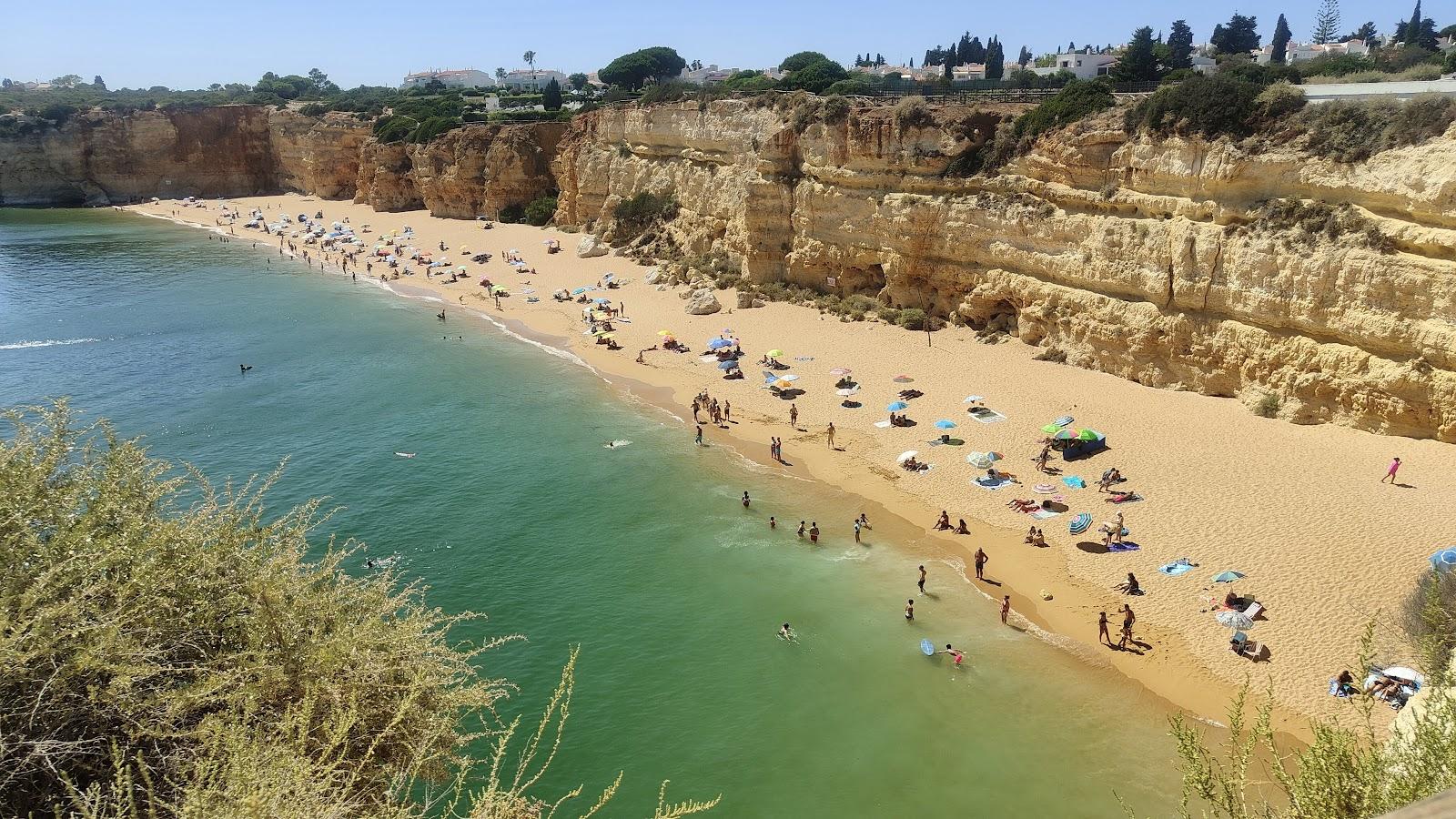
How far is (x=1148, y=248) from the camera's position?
86.4 feet

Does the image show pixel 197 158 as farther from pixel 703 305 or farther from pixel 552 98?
pixel 703 305

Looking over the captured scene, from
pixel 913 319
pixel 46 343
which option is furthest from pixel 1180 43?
pixel 46 343

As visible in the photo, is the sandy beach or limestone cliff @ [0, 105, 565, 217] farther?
limestone cliff @ [0, 105, 565, 217]

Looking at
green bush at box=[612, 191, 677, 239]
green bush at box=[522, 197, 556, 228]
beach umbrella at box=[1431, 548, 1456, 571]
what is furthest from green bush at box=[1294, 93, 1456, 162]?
green bush at box=[522, 197, 556, 228]

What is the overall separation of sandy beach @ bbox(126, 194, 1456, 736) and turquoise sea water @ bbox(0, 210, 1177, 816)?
1375 millimetres

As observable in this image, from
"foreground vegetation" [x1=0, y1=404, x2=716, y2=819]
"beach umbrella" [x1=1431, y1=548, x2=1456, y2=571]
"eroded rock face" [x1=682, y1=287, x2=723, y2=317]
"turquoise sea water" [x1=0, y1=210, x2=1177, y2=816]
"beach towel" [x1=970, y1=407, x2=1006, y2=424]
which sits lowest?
"turquoise sea water" [x1=0, y1=210, x2=1177, y2=816]

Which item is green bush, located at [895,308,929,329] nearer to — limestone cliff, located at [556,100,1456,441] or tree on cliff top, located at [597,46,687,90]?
limestone cliff, located at [556,100,1456,441]

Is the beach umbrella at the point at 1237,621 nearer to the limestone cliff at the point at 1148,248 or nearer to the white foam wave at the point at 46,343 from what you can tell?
the limestone cliff at the point at 1148,248

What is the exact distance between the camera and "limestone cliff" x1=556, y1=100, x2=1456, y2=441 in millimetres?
21016

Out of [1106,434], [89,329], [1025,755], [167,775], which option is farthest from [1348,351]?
[89,329]

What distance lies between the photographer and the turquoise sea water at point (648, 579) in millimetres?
14469

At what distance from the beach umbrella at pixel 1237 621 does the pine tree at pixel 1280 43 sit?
1841 inches

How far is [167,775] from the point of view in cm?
785

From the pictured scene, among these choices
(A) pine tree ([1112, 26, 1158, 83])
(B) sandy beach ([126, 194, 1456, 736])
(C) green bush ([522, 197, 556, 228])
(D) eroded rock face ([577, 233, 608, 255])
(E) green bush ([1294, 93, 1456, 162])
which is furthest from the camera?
(C) green bush ([522, 197, 556, 228])
